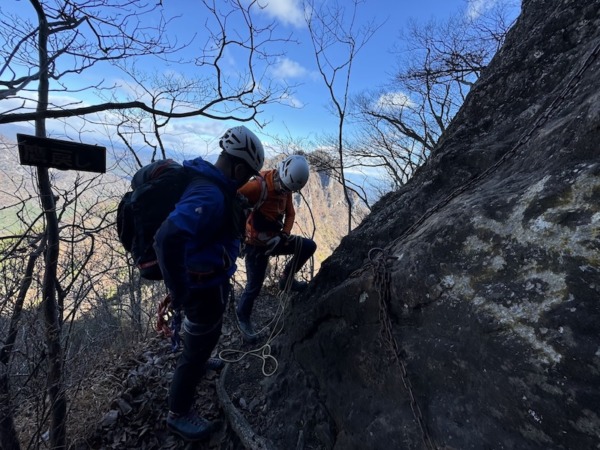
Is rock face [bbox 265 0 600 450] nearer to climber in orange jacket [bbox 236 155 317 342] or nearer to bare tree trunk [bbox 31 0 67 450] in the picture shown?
climber in orange jacket [bbox 236 155 317 342]

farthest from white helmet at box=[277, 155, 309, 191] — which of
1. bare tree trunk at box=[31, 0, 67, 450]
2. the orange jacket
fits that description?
bare tree trunk at box=[31, 0, 67, 450]

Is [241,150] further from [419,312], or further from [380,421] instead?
[380,421]

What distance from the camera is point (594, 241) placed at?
151cm

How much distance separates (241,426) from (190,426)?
491 mm

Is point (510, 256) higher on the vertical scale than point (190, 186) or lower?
lower

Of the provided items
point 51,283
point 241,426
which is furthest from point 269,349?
point 51,283

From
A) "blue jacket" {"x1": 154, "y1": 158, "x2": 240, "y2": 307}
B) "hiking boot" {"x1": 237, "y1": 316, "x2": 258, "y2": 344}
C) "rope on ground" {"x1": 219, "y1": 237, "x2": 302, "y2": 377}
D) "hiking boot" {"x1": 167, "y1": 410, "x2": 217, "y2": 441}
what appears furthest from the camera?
"hiking boot" {"x1": 237, "y1": 316, "x2": 258, "y2": 344}

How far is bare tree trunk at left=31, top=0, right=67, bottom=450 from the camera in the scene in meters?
2.68

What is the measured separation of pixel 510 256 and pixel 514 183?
627 millimetres

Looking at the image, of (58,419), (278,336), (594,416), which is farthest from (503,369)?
(58,419)

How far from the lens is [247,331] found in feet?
14.5

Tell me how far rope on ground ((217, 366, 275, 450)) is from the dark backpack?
1.59 m

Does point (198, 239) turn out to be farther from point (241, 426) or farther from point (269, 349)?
point (269, 349)

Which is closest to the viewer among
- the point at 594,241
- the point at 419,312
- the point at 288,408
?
the point at 594,241
